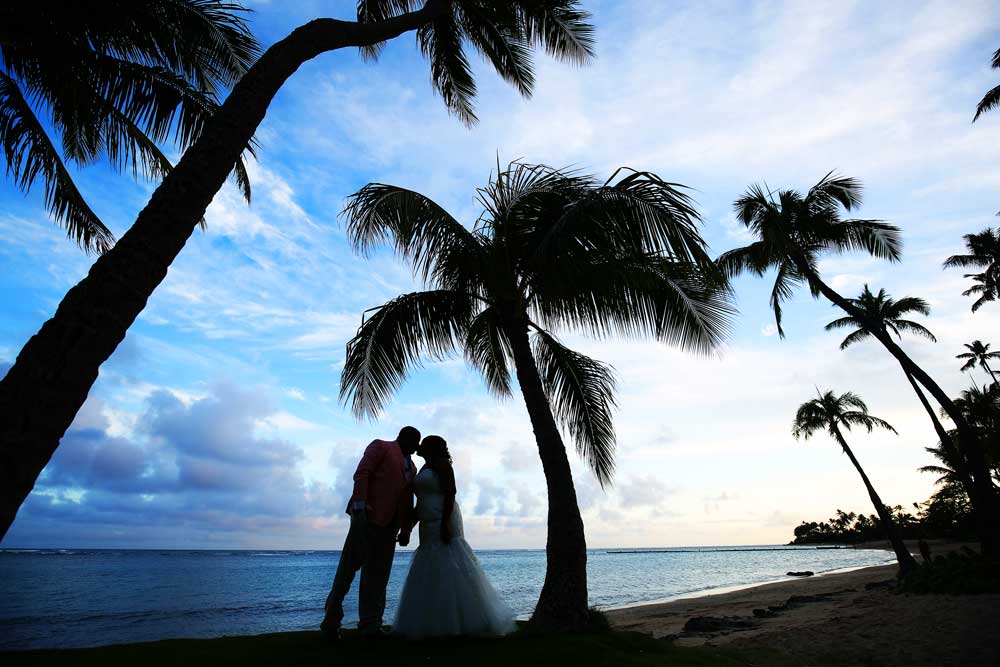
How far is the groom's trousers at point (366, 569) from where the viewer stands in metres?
5.12

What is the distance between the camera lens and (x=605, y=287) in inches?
286

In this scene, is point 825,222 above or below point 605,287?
above

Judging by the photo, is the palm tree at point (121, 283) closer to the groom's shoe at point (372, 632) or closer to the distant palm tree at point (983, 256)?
the groom's shoe at point (372, 632)

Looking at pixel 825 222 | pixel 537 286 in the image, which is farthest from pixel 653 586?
pixel 537 286

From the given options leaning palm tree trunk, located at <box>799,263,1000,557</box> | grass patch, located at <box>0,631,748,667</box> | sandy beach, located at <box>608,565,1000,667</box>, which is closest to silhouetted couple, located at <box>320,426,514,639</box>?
grass patch, located at <box>0,631,748,667</box>

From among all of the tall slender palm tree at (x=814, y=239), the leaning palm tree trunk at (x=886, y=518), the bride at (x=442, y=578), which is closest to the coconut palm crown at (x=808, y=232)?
the tall slender palm tree at (x=814, y=239)

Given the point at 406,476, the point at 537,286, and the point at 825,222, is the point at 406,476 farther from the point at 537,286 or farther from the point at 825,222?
the point at 825,222

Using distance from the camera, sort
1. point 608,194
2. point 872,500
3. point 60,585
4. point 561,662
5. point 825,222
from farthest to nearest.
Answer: point 60,585 < point 872,500 < point 825,222 < point 608,194 < point 561,662

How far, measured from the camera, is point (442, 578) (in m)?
5.31

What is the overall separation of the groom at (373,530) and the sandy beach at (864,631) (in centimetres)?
383

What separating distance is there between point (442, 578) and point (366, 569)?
709mm

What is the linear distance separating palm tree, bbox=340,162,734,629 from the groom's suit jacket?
→ 2.12 meters

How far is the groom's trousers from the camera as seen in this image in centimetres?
512

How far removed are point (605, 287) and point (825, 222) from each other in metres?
13.0
